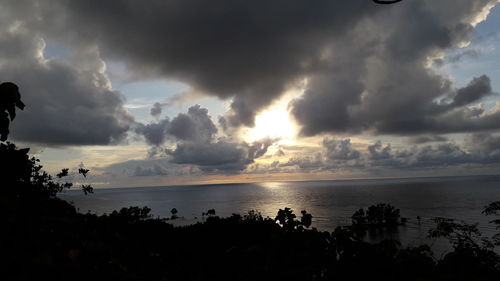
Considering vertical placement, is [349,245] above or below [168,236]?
above

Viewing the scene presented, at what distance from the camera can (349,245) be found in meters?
3.72

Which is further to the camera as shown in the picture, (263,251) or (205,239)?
(205,239)

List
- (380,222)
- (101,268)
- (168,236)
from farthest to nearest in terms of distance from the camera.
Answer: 1. (380,222)
2. (168,236)
3. (101,268)

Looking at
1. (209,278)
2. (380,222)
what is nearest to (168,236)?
(209,278)

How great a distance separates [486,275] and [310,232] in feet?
7.02

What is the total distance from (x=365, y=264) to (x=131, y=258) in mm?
2715

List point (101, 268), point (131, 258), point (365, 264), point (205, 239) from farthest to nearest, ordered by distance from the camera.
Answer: point (205, 239), point (365, 264), point (131, 258), point (101, 268)

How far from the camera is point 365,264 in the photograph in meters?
3.63

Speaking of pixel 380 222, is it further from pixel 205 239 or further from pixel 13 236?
pixel 13 236

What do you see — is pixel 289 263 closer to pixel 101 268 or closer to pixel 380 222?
pixel 101 268

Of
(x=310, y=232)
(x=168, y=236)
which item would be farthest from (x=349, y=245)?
(x=168, y=236)

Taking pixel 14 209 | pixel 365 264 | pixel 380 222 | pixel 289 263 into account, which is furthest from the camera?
pixel 380 222

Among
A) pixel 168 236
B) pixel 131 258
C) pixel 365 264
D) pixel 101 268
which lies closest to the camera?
pixel 101 268

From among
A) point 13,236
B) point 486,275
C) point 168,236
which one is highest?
point 13,236
